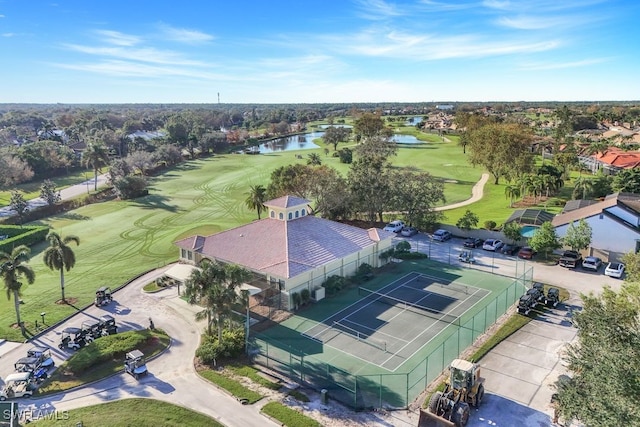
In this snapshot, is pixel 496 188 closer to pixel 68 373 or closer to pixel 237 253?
pixel 237 253

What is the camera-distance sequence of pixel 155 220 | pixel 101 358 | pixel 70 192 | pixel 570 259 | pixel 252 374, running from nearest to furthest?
pixel 252 374 < pixel 101 358 < pixel 570 259 < pixel 155 220 < pixel 70 192

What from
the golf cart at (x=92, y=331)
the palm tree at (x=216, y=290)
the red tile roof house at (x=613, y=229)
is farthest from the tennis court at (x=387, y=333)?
the golf cart at (x=92, y=331)

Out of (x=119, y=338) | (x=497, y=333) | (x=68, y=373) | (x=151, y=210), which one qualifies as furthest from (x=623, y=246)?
(x=151, y=210)

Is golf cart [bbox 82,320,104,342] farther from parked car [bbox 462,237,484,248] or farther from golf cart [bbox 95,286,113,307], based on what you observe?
parked car [bbox 462,237,484,248]

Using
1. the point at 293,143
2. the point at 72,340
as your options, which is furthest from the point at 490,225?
the point at 293,143

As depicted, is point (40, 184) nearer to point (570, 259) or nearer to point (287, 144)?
point (287, 144)

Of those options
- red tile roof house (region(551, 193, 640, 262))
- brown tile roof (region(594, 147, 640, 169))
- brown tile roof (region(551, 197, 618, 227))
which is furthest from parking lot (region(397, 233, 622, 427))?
brown tile roof (region(594, 147, 640, 169))

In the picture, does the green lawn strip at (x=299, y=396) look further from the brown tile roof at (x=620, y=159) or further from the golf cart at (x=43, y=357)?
the brown tile roof at (x=620, y=159)
